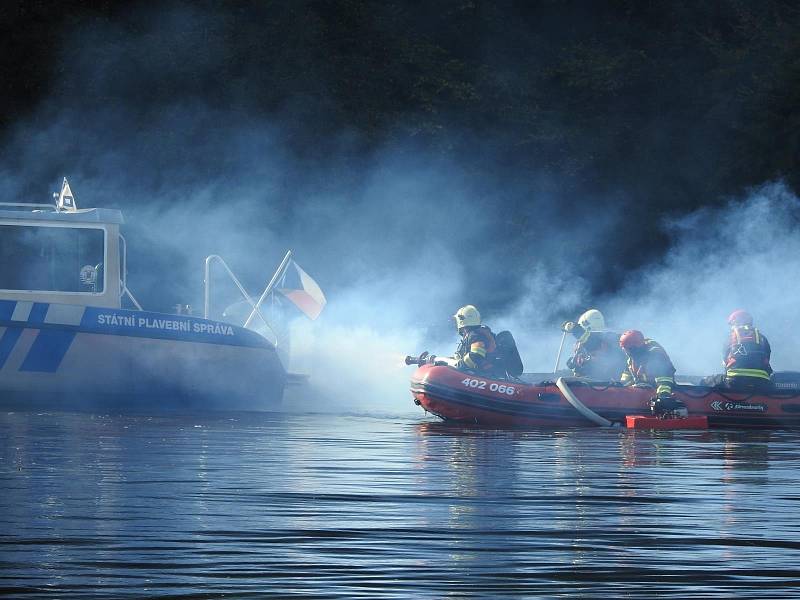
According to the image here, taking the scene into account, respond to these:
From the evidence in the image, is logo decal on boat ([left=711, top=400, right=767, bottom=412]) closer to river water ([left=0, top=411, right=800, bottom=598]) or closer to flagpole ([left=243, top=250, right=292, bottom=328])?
river water ([left=0, top=411, right=800, bottom=598])

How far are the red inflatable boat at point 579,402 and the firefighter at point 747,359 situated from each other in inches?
6.6

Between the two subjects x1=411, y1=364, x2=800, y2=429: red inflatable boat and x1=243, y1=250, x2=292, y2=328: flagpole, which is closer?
x1=411, y1=364, x2=800, y2=429: red inflatable boat

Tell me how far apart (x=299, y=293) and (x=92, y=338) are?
4.74 meters

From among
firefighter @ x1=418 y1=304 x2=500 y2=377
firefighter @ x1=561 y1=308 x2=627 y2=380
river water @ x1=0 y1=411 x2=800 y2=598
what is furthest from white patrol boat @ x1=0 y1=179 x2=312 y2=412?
firefighter @ x1=561 y1=308 x2=627 y2=380

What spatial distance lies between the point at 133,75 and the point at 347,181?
4.92 metres

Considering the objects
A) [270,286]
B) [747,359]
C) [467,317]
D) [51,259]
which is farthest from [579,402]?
[51,259]

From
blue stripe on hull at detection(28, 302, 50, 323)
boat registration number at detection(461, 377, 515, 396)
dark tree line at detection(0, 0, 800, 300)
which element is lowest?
boat registration number at detection(461, 377, 515, 396)

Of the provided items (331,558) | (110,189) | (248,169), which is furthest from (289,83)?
(331,558)

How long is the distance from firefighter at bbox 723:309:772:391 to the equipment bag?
253cm

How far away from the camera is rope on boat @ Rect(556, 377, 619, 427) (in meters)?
21.5

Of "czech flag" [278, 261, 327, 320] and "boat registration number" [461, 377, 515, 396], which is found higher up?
"czech flag" [278, 261, 327, 320]

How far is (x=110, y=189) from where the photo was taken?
36312 millimetres

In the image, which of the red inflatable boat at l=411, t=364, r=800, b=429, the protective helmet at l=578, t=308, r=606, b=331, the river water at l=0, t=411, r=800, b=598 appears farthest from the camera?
the protective helmet at l=578, t=308, r=606, b=331

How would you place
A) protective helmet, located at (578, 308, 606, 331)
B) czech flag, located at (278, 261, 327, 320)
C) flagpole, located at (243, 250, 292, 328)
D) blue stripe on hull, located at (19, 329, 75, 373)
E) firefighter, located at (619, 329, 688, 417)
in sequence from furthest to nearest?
czech flag, located at (278, 261, 327, 320) → flagpole, located at (243, 250, 292, 328) → protective helmet, located at (578, 308, 606, 331) → firefighter, located at (619, 329, 688, 417) → blue stripe on hull, located at (19, 329, 75, 373)
